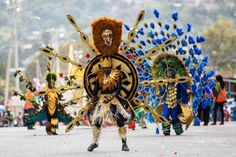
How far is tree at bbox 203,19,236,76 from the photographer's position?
4695 inches

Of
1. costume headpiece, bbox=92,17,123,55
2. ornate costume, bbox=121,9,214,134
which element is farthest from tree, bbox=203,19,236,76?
costume headpiece, bbox=92,17,123,55

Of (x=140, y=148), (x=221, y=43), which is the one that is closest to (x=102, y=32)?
(x=140, y=148)

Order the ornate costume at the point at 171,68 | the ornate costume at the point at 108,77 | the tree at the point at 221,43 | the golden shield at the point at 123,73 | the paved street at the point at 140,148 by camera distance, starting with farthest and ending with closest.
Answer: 1. the tree at the point at 221,43
2. the ornate costume at the point at 171,68
3. the golden shield at the point at 123,73
4. the ornate costume at the point at 108,77
5. the paved street at the point at 140,148

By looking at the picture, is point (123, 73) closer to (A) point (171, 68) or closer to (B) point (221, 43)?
(A) point (171, 68)

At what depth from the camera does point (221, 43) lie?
400ft

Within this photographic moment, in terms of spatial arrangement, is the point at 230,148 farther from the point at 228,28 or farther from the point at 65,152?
the point at 228,28

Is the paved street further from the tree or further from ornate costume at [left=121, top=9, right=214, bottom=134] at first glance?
the tree

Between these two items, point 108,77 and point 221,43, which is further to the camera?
point 221,43

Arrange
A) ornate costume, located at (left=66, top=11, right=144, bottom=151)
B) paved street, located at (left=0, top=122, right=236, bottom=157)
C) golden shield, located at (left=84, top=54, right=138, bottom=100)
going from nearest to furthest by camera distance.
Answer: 1. paved street, located at (left=0, top=122, right=236, bottom=157)
2. ornate costume, located at (left=66, top=11, right=144, bottom=151)
3. golden shield, located at (left=84, top=54, right=138, bottom=100)

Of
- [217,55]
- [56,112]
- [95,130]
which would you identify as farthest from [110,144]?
[217,55]

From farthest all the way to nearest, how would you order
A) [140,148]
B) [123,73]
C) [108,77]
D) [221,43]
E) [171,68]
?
[221,43] < [171,68] < [140,148] < [123,73] < [108,77]

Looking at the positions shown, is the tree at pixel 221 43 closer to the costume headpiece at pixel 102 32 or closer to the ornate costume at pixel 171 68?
the ornate costume at pixel 171 68

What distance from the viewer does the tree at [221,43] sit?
391 feet

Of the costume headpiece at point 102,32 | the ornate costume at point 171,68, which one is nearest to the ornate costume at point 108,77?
the costume headpiece at point 102,32
